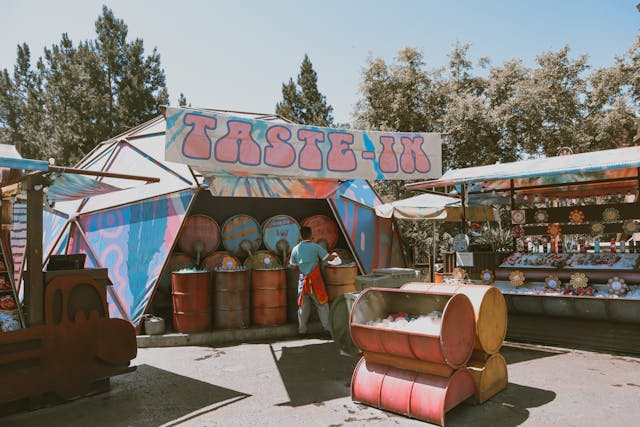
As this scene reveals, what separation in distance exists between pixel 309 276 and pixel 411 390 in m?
3.62

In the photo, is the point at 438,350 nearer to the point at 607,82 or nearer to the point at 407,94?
the point at 407,94

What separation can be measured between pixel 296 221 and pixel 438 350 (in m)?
7.10

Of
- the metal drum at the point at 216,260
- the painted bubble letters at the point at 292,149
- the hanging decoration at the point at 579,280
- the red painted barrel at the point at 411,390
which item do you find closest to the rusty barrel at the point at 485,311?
the red painted barrel at the point at 411,390

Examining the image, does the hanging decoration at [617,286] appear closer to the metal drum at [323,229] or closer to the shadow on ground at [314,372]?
the shadow on ground at [314,372]

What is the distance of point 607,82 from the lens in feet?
72.1

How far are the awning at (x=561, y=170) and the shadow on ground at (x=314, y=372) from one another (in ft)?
12.1

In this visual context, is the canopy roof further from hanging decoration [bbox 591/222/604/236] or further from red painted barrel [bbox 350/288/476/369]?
red painted barrel [bbox 350/288/476/369]

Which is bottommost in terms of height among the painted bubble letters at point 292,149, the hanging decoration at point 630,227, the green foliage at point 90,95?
the hanging decoration at point 630,227

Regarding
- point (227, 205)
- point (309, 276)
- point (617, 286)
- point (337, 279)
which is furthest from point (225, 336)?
point (617, 286)

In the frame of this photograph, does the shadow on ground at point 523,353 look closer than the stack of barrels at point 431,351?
No

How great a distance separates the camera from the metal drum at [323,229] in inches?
431

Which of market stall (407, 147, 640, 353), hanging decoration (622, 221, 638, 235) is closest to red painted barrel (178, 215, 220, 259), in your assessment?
market stall (407, 147, 640, 353)

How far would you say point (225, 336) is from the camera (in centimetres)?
827

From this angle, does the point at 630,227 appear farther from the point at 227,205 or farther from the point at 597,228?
the point at 227,205
